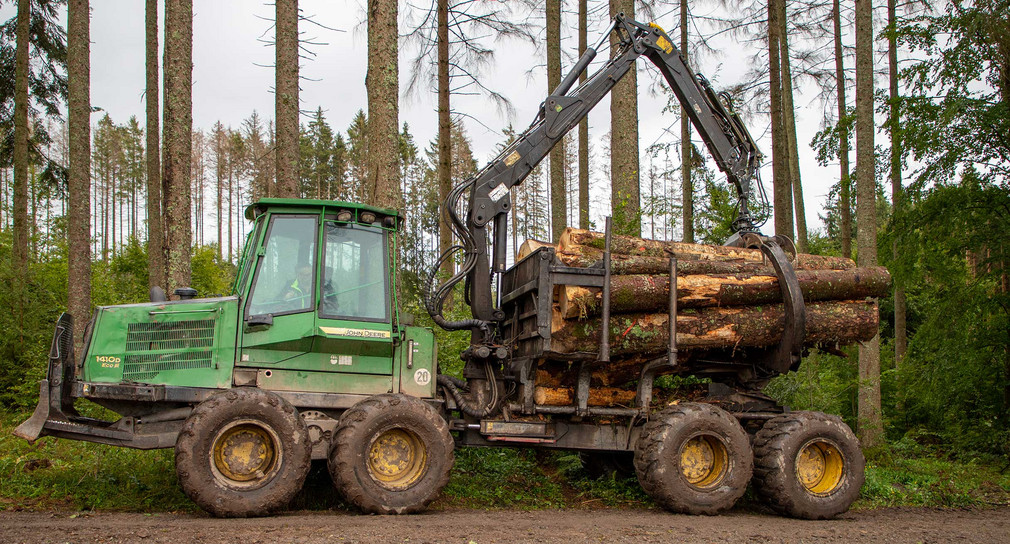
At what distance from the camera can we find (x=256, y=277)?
6496mm

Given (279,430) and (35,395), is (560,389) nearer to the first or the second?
(279,430)

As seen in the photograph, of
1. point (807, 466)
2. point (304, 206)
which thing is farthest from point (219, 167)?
point (807, 466)

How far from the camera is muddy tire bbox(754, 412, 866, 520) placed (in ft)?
23.5

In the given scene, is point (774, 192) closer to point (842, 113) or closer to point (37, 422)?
point (842, 113)

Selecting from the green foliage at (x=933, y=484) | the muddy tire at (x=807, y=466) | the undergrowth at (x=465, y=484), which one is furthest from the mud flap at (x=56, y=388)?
the green foliage at (x=933, y=484)

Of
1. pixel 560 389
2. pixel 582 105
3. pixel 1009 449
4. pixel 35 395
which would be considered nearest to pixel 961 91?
pixel 1009 449

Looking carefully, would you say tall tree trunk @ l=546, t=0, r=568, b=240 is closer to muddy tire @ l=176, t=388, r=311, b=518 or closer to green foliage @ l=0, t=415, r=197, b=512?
green foliage @ l=0, t=415, r=197, b=512

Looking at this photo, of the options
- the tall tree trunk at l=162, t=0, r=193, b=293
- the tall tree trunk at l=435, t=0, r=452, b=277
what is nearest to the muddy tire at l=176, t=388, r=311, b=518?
the tall tree trunk at l=162, t=0, r=193, b=293

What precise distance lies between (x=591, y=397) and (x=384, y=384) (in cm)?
227

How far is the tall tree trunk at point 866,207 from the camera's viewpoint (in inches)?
443

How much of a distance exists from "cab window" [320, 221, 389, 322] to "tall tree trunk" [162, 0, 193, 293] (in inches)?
160

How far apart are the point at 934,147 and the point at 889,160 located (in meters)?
1.05

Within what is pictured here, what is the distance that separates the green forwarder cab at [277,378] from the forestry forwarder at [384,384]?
0.05ft

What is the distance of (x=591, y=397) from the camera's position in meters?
7.59
